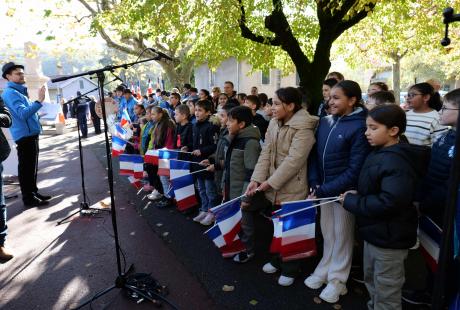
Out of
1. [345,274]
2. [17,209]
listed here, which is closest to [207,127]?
[345,274]

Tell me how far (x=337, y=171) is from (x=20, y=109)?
16.9 feet

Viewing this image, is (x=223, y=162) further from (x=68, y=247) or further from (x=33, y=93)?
(x=33, y=93)

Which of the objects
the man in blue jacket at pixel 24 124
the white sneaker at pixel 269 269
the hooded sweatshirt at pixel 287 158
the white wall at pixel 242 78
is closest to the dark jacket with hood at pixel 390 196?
the hooded sweatshirt at pixel 287 158

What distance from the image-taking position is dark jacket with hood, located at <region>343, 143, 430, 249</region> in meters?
2.38

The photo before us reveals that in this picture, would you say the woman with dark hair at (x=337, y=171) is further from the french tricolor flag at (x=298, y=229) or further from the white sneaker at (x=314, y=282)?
the french tricolor flag at (x=298, y=229)

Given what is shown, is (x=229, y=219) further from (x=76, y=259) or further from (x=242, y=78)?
(x=242, y=78)

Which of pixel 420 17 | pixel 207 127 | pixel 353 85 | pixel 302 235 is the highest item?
pixel 420 17

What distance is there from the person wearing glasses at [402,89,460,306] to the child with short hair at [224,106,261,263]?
1.76 metres

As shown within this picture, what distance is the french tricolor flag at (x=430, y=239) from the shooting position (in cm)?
262

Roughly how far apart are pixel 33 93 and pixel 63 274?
13098mm

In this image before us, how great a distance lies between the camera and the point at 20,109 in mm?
5324

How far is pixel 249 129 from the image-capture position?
12.8 feet

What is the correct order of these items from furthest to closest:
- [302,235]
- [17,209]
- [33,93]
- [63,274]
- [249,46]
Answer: [33,93] < [249,46] < [17,209] < [63,274] < [302,235]

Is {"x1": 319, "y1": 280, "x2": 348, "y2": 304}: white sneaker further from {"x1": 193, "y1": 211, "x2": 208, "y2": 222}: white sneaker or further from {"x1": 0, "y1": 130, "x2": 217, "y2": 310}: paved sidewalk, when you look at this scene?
{"x1": 193, "y1": 211, "x2": 208, "y2": 222}: white sneaker
